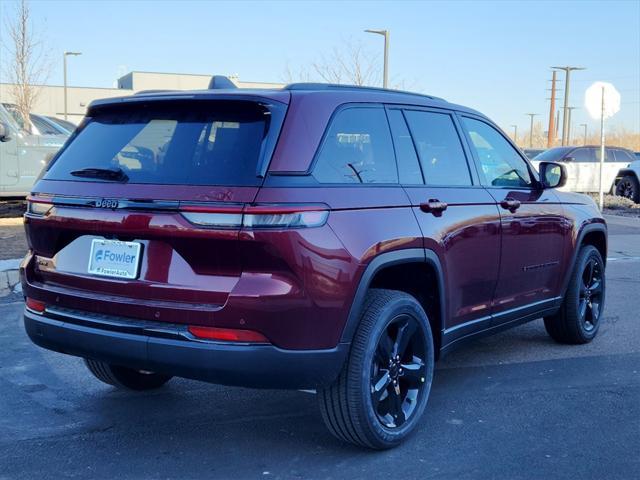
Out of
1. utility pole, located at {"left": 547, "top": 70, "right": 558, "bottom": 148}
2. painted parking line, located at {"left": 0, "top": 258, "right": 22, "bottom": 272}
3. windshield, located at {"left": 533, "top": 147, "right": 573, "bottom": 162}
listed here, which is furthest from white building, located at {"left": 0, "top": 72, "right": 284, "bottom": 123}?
painted parking line, located at {"left": 0, "top": 258, "right": 22, "bottom": 272}

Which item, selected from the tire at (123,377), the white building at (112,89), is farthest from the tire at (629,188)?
the white building at (112,89)

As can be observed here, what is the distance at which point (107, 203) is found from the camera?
3480 mm

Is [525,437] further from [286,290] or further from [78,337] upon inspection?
[78,337]

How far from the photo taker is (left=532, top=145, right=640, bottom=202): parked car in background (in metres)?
21.1

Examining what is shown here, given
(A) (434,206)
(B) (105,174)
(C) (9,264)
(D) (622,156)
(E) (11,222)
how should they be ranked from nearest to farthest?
(B) (105,174)
(A) (434,206)
(C) (9,264)
(E) (11,222)
(D) (622,156)

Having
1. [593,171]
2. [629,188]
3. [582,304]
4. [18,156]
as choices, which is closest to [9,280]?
[582,304]

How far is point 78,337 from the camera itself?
11.7 feet

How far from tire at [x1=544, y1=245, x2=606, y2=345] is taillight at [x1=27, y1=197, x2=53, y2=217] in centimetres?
383

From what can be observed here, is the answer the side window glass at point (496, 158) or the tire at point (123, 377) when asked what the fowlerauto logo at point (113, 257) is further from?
the side window glass at point (496, 158)

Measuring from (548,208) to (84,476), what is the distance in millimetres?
3481

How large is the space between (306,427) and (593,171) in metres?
19.3

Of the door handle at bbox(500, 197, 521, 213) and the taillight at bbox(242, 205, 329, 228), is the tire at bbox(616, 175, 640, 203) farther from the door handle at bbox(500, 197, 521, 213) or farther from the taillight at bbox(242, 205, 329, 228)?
the taillight at bbox(242, 205, 329, 228)

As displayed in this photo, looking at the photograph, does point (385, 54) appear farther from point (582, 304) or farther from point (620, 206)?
Answer: point (582, 304)

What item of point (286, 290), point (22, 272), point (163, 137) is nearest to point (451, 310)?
point (286, 290)
